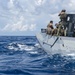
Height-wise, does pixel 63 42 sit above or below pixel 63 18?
below

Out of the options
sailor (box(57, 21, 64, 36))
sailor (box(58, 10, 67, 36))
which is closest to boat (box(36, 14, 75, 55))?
sailor (box(58, 10, 67, 36))

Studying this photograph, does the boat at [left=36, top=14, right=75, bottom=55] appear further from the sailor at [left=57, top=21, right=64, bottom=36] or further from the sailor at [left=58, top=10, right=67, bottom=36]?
the sailor at [left=57, top=21, right=64, bottom=36]

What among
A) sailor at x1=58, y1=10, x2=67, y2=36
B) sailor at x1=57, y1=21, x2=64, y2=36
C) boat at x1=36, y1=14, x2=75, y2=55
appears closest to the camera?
boat at x1=36, y1=14, x2=75, y2=55

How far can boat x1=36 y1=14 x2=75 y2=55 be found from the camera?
20.0m

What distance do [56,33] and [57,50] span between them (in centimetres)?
144

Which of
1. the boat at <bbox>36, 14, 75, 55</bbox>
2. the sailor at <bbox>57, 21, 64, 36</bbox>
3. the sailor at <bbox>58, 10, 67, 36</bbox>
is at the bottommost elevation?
the boat at <bbox>36, 14, 75, 55</bbox>

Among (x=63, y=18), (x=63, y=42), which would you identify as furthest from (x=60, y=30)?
(x=63, y=42)

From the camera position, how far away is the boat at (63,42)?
20.0 m

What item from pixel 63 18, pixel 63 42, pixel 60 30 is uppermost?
pixel 63 18

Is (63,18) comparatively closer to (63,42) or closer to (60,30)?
(60,30)

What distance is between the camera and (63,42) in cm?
2050

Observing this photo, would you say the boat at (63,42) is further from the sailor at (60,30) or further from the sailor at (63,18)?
the sailor at (60,30)

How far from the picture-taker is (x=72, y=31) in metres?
21.5

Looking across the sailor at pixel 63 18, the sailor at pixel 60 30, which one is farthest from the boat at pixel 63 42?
the sailor at pixel 60 30
